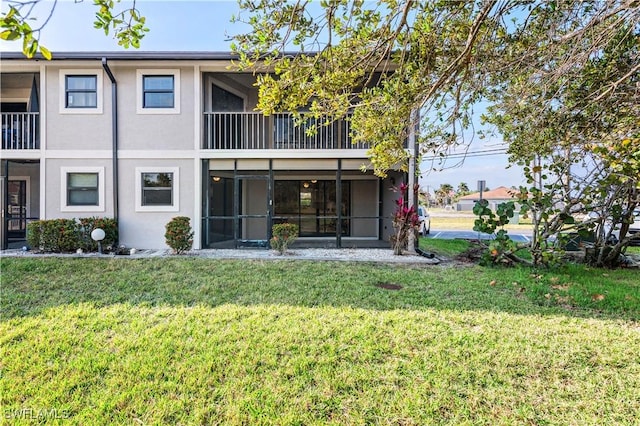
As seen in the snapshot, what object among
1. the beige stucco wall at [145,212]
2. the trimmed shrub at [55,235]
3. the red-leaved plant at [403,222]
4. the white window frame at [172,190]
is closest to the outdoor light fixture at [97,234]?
the trimmed shrub at [55,235]

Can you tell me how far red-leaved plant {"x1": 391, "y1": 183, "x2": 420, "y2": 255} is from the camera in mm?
9328

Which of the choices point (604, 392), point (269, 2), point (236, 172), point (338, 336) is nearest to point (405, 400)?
point (338, 336)

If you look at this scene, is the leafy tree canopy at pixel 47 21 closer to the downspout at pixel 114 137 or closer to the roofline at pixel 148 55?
the roofline at pixel 148 55

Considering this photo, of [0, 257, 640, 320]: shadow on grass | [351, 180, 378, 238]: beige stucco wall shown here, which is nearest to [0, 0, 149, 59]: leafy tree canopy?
[0, 257, 640, 320]: shadow on grass

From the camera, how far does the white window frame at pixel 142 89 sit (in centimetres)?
988

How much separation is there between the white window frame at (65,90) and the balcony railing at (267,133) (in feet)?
10.1

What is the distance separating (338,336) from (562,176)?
695 centimetres

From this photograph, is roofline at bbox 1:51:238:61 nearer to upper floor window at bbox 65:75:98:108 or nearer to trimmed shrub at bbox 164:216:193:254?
upper floor window at bbox 65:75:98:108

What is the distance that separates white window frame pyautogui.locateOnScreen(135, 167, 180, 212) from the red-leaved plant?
21.7 ft

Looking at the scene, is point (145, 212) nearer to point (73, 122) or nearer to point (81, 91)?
point (73, 122)

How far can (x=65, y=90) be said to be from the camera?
984cm

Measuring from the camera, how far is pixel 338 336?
3957 mm

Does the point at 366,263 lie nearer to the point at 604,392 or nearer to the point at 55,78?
the point at 604,392

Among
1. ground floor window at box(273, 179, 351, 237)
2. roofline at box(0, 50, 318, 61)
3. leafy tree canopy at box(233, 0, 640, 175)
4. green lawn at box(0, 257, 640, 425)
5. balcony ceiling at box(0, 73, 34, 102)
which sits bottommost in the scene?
green lawn at box(0, 257, 640, 425)
